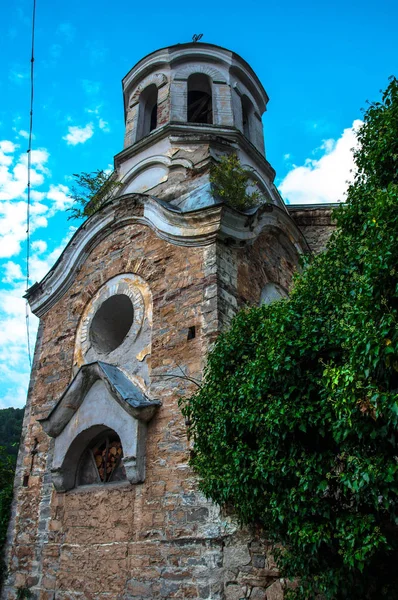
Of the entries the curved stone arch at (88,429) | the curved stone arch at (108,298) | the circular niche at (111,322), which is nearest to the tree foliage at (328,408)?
the curved stone arch at (88,429)

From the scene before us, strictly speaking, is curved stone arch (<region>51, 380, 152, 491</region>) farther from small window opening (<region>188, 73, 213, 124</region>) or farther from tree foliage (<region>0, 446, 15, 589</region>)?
small window opening (<region>188, 73, 213, 124</region>)

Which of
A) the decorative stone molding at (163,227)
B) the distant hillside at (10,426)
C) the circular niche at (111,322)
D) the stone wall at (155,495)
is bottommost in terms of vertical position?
the stone wall at (155,495)

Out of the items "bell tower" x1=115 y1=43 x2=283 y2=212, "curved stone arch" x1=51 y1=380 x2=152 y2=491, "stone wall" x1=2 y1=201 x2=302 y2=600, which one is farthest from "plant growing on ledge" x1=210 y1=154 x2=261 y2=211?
"curved stone arch" x1=51 y1=380 x2=152 y2=491

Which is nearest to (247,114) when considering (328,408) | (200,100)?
(200,100)

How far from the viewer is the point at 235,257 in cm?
599

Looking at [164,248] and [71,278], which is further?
[71,278]

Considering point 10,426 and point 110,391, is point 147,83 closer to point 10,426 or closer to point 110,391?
point 110,391

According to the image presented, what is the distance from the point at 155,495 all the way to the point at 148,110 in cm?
774

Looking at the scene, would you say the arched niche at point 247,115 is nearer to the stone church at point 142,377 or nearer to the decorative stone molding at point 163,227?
the stone church at point 142,377

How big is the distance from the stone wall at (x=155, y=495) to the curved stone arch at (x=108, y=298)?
110 mm

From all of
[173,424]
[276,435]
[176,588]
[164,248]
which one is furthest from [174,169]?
[176,588]

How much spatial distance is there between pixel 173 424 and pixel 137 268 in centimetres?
233

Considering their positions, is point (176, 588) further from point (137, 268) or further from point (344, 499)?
point (137, 268)

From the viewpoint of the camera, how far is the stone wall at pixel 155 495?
14.1 feet
